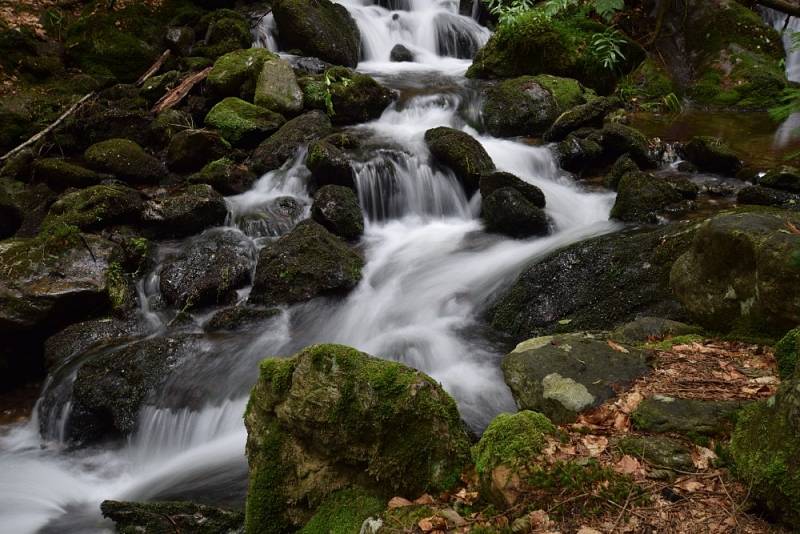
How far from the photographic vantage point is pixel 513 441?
259 cm

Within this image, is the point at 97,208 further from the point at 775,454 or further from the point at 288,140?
the point at 775,454

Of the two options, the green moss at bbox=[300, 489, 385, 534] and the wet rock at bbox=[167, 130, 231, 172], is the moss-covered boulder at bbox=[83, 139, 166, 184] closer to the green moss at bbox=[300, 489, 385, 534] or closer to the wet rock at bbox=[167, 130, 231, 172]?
the wet rock at bbox=[167, 130, 231, 172]

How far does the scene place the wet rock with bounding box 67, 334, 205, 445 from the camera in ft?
17.9

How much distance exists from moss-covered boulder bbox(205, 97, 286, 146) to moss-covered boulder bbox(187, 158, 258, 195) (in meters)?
1.06

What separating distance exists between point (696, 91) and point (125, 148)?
12759mm

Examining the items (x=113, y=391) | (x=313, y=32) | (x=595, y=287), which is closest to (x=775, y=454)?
(x=595, y=287)

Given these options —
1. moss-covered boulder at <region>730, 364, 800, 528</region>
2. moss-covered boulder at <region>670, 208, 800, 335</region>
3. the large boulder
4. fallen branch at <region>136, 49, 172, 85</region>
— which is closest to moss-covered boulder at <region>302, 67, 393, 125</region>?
fallen branch at <region>136, 49, 172, 85</region>

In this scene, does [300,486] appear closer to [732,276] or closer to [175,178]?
[732,276]

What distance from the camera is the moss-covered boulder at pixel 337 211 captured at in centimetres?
831

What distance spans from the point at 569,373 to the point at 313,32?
13176 mm

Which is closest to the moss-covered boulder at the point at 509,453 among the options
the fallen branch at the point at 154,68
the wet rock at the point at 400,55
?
the fallen branch at the point at 154,68

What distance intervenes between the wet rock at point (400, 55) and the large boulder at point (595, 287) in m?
11.5

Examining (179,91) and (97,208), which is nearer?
(97,208)

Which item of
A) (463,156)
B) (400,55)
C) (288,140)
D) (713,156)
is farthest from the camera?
(400,55)
